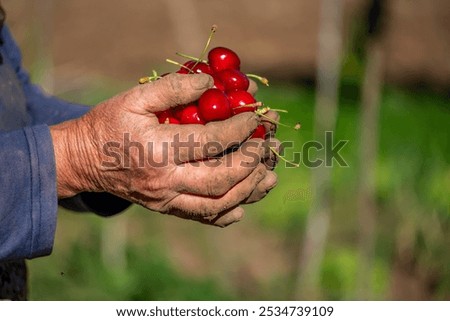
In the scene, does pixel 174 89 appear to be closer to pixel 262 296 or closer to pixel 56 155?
pixel 56 155

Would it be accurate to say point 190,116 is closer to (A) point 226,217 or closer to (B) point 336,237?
(A) point 226,217

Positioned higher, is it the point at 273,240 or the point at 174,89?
the point at 174,89

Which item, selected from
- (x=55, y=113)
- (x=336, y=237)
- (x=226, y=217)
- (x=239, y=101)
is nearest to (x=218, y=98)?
(x=239, y=101)
